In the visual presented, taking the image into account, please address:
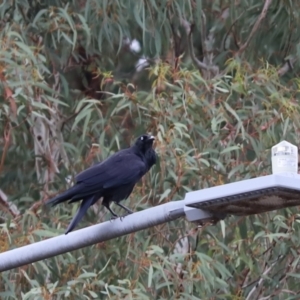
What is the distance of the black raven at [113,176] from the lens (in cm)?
541

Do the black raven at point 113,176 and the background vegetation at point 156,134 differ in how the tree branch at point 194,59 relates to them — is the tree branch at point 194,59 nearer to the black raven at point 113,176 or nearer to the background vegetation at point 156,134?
the background vegetation at point 156,134

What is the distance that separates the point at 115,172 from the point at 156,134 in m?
1.43

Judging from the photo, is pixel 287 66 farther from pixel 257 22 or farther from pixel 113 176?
pixel 113 176

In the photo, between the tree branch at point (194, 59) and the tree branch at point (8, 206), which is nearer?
the tree branch at point (8, 206)

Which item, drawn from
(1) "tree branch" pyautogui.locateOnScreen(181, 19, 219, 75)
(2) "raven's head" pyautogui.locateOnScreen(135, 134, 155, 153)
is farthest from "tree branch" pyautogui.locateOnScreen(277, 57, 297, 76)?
(2) "raven's head" pyautogui.locateOnScreen(135, 134, 155, 153)

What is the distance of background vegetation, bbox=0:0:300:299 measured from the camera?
678 centimetres

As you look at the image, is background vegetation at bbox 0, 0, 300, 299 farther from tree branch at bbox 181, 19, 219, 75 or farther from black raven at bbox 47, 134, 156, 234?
black raven at bbox 47, 134, 156, 234

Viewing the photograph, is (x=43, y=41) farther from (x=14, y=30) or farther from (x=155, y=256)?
(x=155, y=256)

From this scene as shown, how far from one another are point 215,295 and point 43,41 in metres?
2.74

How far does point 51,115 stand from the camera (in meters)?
8.37

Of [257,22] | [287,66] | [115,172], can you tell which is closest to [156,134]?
[115,172]

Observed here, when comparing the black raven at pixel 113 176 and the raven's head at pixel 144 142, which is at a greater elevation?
the raven's head at pixel 144 142

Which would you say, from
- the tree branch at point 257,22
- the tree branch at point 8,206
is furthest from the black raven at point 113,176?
the tree branch at point 257,22

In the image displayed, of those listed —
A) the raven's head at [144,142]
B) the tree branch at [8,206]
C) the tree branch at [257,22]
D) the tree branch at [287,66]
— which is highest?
the tree branch at [257,22]
